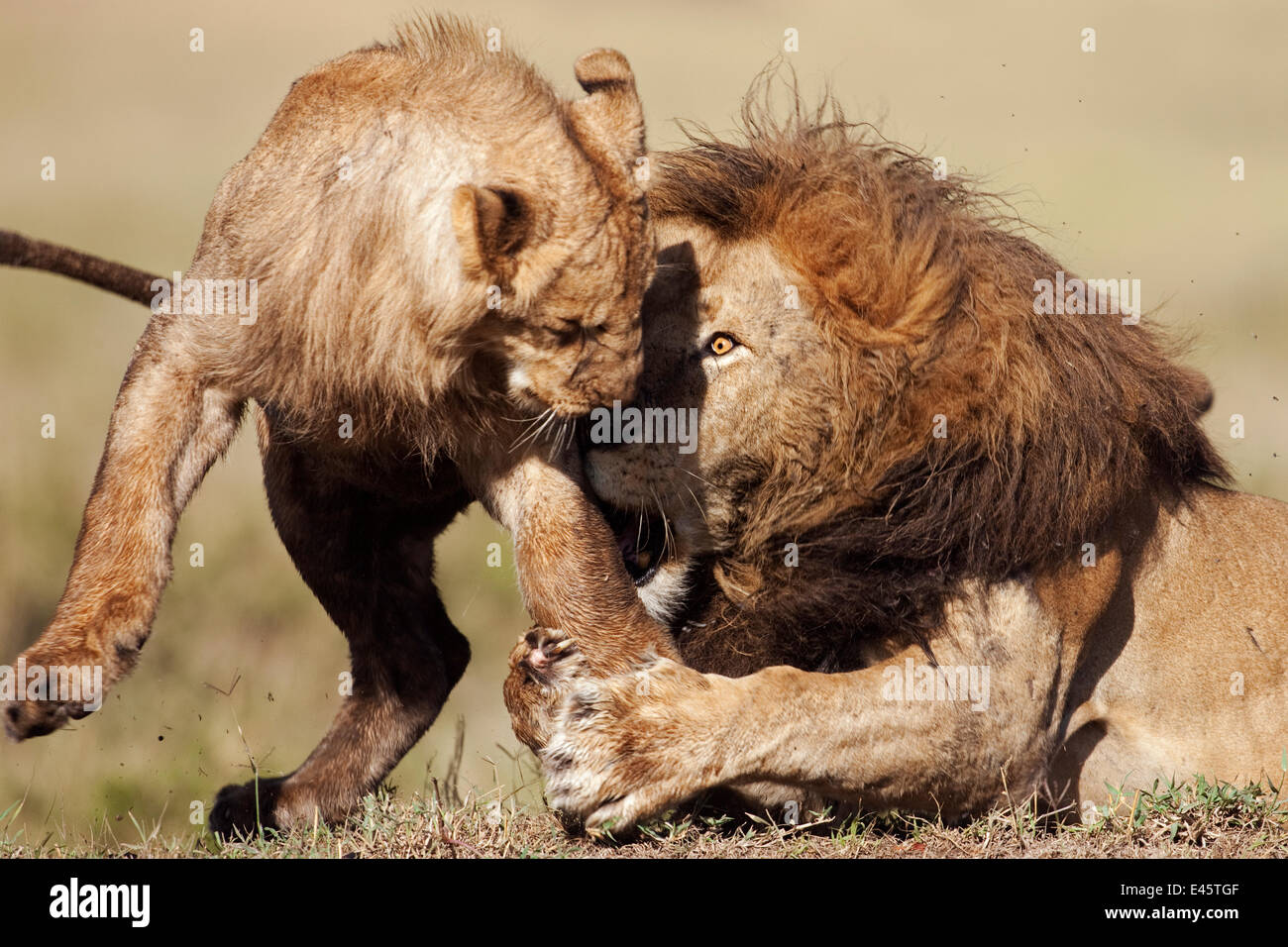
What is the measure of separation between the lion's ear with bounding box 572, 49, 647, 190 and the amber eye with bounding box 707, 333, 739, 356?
19.6 inches

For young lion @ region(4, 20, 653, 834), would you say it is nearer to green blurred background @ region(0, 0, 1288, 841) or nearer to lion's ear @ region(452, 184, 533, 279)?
lion's ear @ region(452, 184, 533, 279)

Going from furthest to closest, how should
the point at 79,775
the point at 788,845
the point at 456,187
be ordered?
1. the point at 79,775
2. the point at 788,845
3. the point at 456,187

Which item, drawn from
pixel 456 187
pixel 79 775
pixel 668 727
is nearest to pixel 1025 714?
pixel 668 727

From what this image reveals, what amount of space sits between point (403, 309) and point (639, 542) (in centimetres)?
107

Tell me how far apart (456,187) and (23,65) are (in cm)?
1717

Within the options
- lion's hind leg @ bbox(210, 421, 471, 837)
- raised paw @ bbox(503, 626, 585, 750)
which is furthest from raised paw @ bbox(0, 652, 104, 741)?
lion's hind leg @ bbox(210, 421, 471, 837)

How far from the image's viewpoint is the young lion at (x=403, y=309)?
352 centimetres

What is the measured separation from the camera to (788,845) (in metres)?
3.76

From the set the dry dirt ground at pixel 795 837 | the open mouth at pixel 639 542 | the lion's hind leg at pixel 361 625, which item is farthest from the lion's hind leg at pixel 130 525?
the open mouth at pixel 639 542

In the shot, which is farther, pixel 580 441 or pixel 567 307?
pixel 580 441

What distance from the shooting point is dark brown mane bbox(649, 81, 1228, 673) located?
3.98 m

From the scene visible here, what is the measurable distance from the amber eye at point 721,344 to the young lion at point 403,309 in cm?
42

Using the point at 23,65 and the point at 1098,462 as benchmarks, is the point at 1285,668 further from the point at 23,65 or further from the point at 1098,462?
the point at 23,65

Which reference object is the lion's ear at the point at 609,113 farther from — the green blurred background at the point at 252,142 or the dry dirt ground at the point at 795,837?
the dry dirt ground at the point at 795,837
